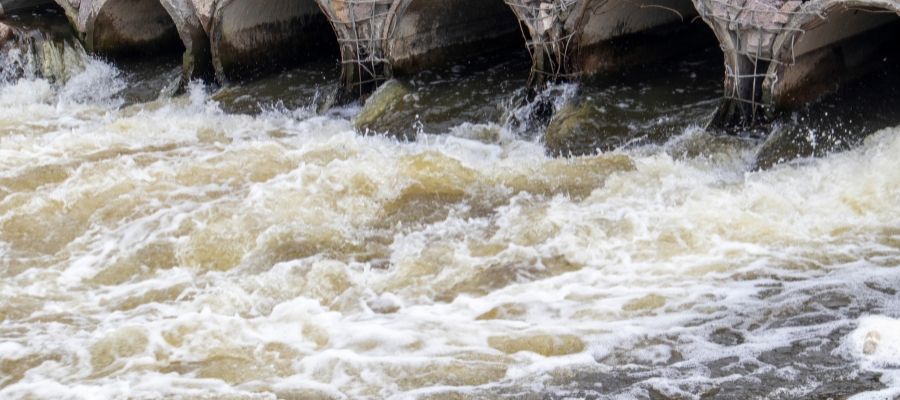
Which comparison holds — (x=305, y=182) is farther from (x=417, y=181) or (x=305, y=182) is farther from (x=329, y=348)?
(x=329, y=348)

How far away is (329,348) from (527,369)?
4.00ft

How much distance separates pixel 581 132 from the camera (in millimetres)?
10297

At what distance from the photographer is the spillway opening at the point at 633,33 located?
1095 cm

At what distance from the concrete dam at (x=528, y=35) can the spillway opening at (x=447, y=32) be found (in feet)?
0.05

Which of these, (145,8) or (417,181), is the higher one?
(145,8)

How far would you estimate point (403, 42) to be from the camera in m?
12.1

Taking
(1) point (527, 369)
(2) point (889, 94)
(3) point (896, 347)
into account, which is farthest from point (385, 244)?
(2) point (889, 94)

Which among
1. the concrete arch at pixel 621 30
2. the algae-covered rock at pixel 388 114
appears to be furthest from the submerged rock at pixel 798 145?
the algae-covered rock at pixel 388 114

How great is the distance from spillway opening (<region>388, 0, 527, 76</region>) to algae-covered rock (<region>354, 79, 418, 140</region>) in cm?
30

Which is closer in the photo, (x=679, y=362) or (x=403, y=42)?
(x=679, y=362)

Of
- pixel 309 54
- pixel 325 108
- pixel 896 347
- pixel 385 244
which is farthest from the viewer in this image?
pixel 309 54

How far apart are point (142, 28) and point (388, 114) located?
496 centimetres

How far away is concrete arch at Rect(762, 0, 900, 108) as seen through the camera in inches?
351

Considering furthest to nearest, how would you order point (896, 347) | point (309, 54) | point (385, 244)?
1. point (309, 54)
2. point (385, 244)
3. point (896, 347)
